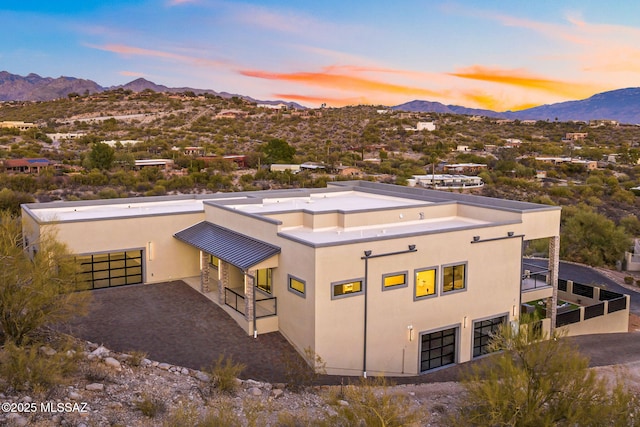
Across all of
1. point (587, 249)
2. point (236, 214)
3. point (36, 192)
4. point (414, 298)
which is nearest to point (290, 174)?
point (36, 192)

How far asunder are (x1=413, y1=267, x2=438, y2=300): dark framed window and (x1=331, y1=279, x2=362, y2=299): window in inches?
91.0

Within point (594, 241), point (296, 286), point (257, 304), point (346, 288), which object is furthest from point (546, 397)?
point (594, 241)

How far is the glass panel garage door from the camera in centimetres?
2262

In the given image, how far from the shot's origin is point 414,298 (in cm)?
1848

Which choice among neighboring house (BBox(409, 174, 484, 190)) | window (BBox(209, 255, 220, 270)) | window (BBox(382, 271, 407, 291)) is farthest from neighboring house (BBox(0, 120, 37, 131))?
window (BBox(382, 271, 407, 291))

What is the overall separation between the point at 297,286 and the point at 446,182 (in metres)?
46.1

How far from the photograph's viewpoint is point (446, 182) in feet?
200

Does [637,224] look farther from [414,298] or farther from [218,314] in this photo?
[218,314]

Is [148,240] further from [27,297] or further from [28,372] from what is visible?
[28,372]

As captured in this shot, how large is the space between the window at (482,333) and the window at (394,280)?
4.05 m

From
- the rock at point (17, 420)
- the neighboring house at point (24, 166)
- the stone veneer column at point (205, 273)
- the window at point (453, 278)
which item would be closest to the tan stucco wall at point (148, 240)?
the stone veneer column at point (205, 273)

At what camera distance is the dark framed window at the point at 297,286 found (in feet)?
56.6

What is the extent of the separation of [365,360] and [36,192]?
39.6 m

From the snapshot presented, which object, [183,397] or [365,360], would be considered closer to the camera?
[183,397]
